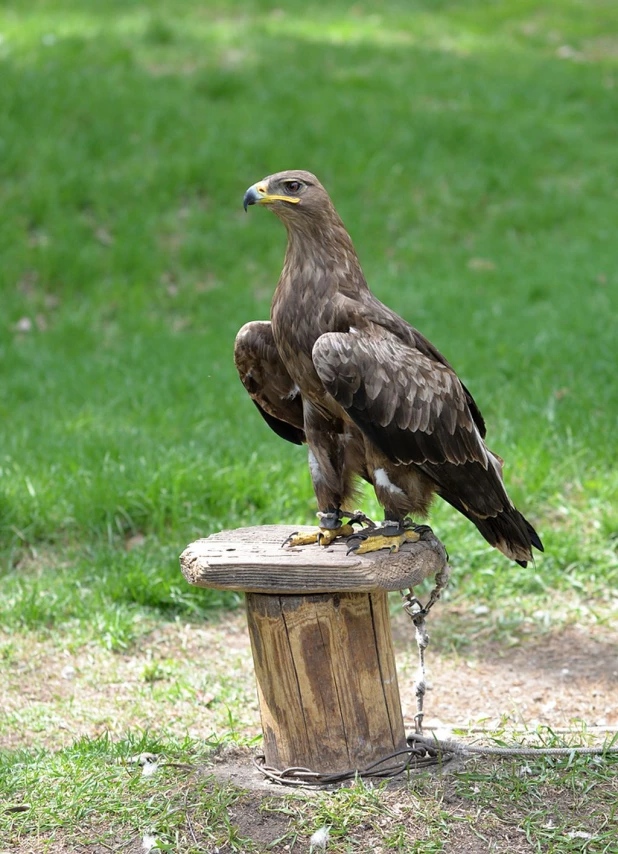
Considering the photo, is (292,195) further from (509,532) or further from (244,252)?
(244,252)

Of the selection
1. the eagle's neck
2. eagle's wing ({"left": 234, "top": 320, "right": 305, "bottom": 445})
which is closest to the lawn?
eagle's wing ({"left": 234, "top": 320, "right": 305, "bottom": 445})

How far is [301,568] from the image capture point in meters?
3.51

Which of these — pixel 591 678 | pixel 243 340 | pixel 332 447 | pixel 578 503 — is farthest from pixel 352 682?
pixel 578 503

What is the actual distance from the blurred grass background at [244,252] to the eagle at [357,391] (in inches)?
74.5

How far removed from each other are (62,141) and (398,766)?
28.0 ft

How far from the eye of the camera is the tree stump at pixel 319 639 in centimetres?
353

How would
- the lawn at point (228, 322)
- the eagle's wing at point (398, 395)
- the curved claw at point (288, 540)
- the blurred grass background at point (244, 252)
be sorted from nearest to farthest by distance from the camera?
the eagle's wing at point (398, 395)
the curved claw at point (288, 540)
the lawn at point (228, 322)
the blurred grass background at point (244, 252)

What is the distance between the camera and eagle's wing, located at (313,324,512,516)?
11.3 ft

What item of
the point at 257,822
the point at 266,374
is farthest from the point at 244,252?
the point at 257,822

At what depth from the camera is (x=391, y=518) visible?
3771 millimetres

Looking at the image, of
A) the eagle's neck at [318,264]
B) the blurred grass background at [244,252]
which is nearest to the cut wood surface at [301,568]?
the eagle's neck at [318,264]

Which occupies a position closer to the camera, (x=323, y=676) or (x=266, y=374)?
(x=323, y=676)

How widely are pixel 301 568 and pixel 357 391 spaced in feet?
2.08

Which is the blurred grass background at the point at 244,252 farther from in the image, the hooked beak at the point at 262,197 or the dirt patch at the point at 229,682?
the hooked beak at the point at 262,197
